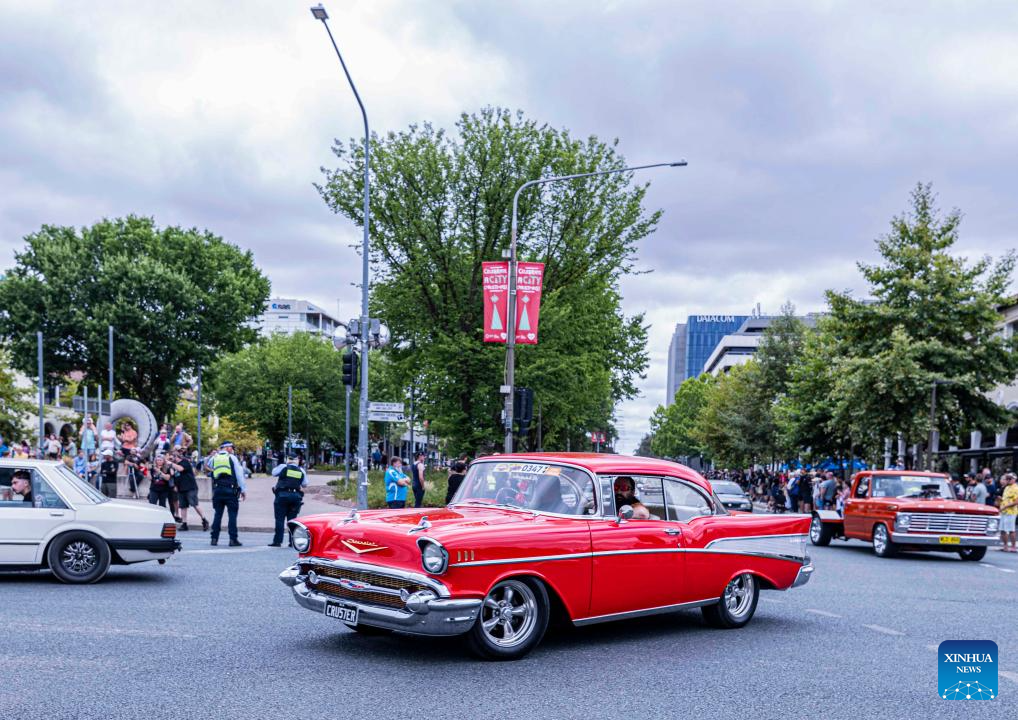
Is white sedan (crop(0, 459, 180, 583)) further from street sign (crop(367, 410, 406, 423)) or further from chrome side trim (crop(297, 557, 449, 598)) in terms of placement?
street sign (crop(367, 410, 406, 423))

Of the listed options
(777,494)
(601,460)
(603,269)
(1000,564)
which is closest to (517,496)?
(601,460)

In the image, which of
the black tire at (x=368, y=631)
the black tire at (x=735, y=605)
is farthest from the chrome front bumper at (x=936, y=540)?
the black tire at (x=368, y=631)

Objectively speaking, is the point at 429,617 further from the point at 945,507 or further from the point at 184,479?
the point at 945,507

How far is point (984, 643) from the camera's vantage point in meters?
5.75

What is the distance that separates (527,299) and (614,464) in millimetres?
15040

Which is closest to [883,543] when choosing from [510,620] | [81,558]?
[510,620]

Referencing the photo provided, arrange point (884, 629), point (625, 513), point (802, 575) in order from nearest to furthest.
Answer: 1. point (625, 513)
2. point (884, 629)
3. point (802, 575)

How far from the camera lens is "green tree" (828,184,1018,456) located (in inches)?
1306

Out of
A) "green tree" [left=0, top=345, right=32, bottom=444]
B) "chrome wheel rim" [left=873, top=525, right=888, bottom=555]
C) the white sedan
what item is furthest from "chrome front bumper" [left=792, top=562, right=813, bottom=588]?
"green tree" [left=0, top=345, right=32, bottom=444]

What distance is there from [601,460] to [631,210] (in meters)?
25.4

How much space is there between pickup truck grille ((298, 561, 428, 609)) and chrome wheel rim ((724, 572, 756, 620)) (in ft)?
11.8

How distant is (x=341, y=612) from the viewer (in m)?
7.50

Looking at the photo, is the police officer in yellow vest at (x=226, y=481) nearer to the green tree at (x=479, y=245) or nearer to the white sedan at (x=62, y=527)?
the white sedan at (x=62, y=527)

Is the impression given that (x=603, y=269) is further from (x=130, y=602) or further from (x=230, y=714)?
(x=230, y=714)
